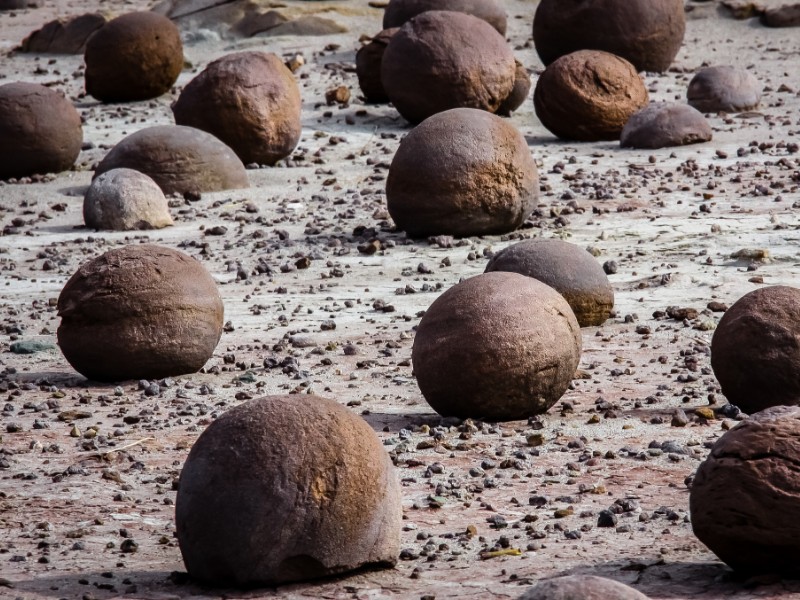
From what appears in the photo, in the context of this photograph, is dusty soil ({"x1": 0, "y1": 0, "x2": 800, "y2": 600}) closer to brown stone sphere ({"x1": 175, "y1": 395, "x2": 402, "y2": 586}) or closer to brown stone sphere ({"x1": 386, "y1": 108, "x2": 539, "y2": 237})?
brown stone sphere ({"x1": 175, "y1": 395, "x2": 402, "y2": 586})

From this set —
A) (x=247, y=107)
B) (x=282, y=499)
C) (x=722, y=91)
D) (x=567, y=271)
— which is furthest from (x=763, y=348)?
(x=722, y=91)

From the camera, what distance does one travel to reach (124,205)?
13023 mm

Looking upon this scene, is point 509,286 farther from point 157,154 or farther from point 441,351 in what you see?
point 157,154

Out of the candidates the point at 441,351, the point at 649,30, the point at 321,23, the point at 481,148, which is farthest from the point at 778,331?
the point at 321,23

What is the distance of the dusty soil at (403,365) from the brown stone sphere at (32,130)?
0.28 m

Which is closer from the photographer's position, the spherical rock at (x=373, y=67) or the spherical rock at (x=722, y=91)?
the spherical rock at (x=722, y=91)

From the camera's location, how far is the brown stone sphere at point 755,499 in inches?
194

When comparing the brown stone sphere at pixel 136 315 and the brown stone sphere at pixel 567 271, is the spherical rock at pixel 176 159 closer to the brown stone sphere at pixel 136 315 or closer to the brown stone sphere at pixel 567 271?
the brown stone sphere at pixel 567 271

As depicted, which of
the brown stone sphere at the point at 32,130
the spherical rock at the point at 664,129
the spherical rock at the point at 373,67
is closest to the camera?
the brown stone sphere at the point at 32,130

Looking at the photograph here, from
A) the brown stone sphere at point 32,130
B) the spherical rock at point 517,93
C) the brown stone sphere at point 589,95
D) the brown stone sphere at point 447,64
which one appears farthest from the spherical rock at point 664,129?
the brown stone sphere at point 32,130

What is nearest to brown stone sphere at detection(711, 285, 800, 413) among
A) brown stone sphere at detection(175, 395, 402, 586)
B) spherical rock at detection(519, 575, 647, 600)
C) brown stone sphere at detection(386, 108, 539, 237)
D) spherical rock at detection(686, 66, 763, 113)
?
brown stone sphere at detection(175, 395, 402, 586)

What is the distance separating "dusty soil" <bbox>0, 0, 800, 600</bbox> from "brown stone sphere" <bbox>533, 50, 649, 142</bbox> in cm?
37

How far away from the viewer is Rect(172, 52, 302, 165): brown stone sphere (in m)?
15.2

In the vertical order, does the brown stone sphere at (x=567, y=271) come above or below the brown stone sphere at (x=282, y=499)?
below
